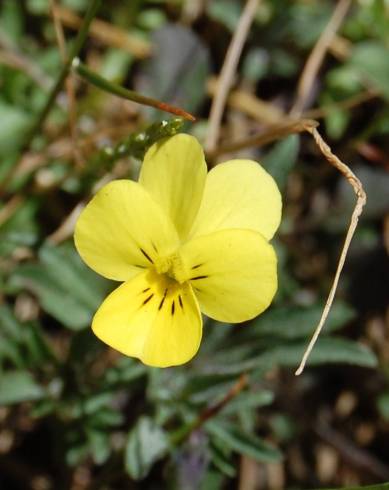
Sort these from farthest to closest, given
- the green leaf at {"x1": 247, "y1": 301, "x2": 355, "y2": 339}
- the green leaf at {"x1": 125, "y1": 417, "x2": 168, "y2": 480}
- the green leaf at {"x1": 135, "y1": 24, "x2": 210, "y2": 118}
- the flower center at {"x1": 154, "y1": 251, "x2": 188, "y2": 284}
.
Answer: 1. the green leaf at {"x1": 135, "y1": 24, "x2": 210, "y2": 118}
2. the green leaf at {"x1": 247, "y1": 301, "x2": 355, "y2": 339}
3. the green leaf at {"x1": 125, "y1": 417, "x2": 168, "y2": 480}
4. the flower center at {"x1": 154, "y1": 251, "x2": 188, "y2": 284}

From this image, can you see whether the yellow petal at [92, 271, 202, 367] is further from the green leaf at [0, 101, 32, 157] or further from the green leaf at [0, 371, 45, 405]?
the green leaf at [0, 101, 32, 157]

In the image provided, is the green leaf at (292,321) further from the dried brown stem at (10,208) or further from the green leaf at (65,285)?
the dried brown stem at (10,208)

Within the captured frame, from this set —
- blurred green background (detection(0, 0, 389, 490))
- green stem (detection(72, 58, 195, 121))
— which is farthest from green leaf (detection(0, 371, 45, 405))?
green stem (detection(72, 58, 195, 121))

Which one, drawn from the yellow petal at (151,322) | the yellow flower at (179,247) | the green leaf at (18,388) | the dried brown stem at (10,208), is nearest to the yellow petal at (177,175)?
the yellow flower at (179,247)

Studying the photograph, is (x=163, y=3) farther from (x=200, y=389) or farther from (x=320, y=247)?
(x=200, y=389)

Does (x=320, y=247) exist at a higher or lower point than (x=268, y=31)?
lower

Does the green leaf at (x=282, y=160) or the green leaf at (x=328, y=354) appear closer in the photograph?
the green leaf at (x=282, y=160)

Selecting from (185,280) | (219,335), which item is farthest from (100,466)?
(185,280)
